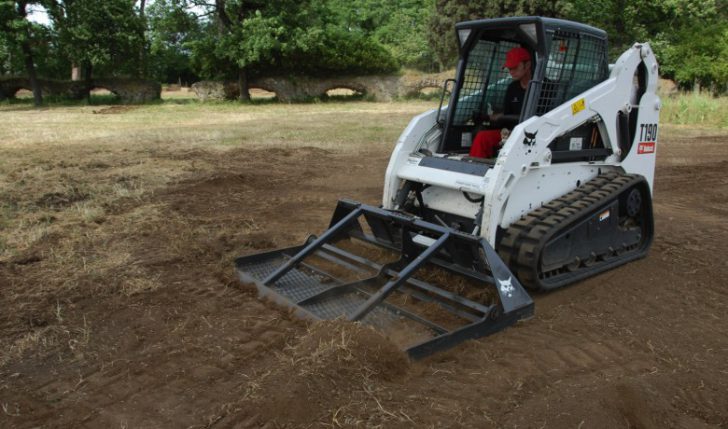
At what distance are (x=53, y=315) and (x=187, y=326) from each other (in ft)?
3.25

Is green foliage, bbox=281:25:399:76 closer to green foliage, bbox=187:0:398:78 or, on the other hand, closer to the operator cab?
green foliage, bbox=187:0:398:78

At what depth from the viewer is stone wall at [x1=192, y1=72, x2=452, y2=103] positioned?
27.3m

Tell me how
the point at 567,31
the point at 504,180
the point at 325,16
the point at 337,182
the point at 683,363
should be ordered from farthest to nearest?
the point at 325,16 → the point at 337,182 → the point at 567,31 → the point at 504,180 → the point at 683,363

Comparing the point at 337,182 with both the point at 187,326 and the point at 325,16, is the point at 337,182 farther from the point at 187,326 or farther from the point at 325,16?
the point at 325,16

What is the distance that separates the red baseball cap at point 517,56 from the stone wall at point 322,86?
74.9ft

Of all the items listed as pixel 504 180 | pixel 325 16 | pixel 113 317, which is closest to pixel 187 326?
pixel 113 317

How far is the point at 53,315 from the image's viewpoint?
163 inches

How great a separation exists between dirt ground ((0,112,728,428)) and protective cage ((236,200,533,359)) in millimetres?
179

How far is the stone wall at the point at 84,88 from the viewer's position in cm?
2584

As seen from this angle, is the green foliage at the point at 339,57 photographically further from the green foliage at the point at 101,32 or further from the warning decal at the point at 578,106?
the warning decal at the point at 578,106

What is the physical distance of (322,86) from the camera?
91.9 feet

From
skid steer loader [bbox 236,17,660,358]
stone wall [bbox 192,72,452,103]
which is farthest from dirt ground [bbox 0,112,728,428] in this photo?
stone wall [bbox 192,72,452,103]

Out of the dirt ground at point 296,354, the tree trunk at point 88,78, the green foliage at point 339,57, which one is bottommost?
the dirt ground at point 296,354

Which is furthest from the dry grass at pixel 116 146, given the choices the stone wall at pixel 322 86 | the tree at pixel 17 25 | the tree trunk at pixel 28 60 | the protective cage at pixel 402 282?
the stone wall at pixel 322 86
